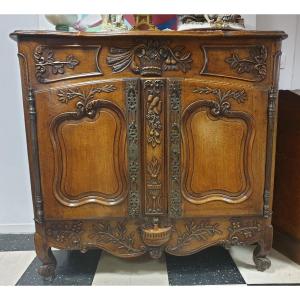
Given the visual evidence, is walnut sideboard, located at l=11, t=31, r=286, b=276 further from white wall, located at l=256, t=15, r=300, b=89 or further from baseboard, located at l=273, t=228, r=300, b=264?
white wall, located at l=256, t=15, r=300, b=89

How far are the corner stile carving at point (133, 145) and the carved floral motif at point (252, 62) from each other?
0.33 m

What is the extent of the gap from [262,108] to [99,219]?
69cm

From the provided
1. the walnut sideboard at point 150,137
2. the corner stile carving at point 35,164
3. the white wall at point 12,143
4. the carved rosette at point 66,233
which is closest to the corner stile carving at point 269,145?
the walnut sideboard at point 150,137

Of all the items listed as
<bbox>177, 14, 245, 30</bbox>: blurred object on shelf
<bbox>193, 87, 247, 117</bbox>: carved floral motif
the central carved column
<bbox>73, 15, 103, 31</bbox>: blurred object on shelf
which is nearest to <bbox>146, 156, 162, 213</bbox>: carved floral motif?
the central carved column

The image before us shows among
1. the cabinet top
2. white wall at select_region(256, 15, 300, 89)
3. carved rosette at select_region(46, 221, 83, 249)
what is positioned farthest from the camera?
white wall at select_region(256, 15, 300, 89)

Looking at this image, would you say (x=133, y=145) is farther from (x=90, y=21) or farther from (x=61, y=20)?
(x=90, y=21)

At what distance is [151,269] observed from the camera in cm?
121

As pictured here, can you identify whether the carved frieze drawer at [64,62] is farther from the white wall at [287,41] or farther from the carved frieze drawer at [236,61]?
the white wall at [287,41]

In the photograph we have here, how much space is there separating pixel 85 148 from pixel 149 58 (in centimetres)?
37

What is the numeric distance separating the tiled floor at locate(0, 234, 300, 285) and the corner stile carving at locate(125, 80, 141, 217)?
0.30 m

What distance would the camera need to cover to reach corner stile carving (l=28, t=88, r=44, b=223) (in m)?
0.98

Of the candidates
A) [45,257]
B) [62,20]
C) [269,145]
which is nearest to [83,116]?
[62,20]

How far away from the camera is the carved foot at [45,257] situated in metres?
1.08
